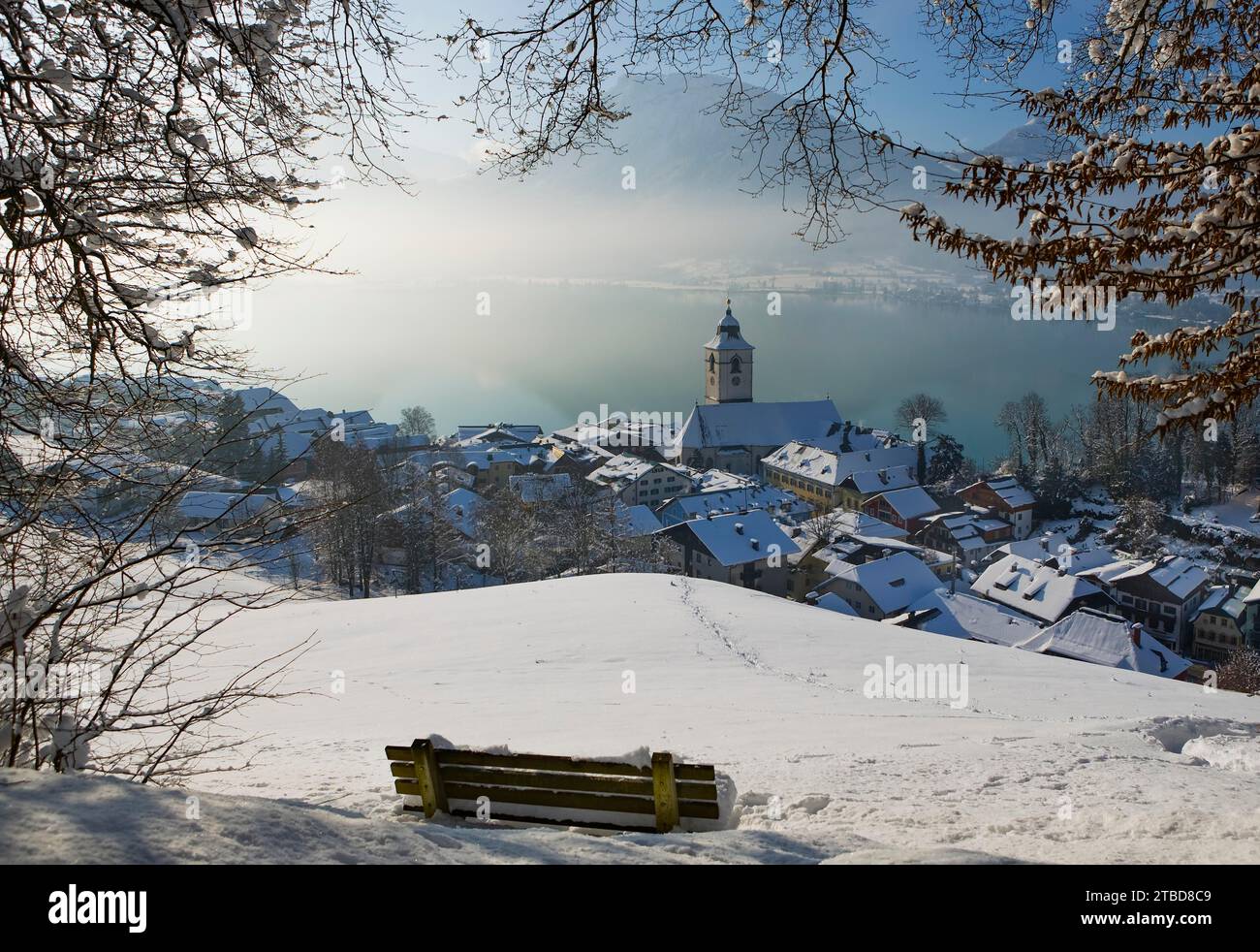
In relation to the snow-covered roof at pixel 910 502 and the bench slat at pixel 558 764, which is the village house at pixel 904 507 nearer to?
the snow-covered roof at pixel 910 502

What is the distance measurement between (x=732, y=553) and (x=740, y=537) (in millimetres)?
1353

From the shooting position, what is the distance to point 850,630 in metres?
12.7

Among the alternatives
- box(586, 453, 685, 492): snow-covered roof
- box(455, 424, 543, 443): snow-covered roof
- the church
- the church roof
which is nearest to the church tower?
the church roof

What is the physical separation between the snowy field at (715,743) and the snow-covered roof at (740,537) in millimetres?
20381

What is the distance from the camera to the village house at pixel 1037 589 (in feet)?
101

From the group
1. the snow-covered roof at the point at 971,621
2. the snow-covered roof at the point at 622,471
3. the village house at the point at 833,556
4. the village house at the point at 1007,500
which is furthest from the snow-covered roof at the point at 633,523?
the village house at the point at 1007,500

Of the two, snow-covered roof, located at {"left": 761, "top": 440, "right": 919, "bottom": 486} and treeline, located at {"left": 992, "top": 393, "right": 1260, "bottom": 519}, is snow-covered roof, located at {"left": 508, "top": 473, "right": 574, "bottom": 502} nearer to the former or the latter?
snow-covered roof, located at {"left": 761, "top": 440, "right": 919, "bottom": 486}

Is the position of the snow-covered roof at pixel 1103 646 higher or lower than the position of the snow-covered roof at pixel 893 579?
lower

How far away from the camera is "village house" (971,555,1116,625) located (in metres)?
30.9

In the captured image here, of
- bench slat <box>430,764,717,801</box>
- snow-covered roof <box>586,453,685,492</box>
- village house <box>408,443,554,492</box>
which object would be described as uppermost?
village house <box>408,443,554,492</box>

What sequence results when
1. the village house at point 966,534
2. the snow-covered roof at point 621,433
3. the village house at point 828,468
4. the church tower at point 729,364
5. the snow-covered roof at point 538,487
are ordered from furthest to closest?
the church tower at point 729,364 → the snow-covered roof at point 621,433 → the village house at point 828,468 → the village house at point 966,534 → the snow-covered roof at point 538,487

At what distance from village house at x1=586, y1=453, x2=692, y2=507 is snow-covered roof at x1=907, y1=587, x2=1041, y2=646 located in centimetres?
2301

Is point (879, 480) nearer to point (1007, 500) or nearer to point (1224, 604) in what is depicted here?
point (1007, 500)
